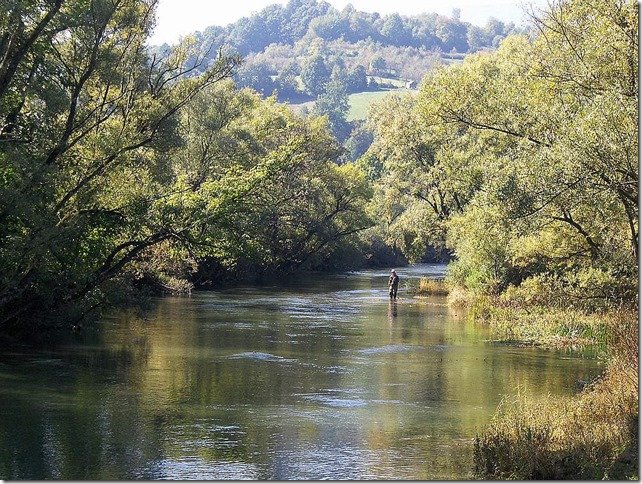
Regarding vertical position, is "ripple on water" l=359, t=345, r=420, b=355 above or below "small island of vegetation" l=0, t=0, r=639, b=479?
below

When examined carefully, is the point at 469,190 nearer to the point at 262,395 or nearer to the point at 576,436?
the point at 262,395

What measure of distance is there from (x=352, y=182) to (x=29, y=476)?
5385cm

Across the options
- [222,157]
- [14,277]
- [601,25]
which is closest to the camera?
[601,25]

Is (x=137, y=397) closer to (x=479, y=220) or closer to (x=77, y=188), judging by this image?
(x=77, y=188)

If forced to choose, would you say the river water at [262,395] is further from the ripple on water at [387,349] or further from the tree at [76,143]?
the tree at [76,143]

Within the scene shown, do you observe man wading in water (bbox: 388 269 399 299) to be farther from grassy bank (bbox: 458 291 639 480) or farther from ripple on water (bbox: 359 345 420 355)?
grassy bank (bbox: 458 291 639 480)

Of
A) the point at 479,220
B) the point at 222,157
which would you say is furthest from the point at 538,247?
the point at 222,157

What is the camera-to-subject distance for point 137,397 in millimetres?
20156

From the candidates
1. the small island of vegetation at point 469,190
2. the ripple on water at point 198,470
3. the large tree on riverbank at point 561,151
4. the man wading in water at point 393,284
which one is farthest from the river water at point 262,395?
the man wading in water at point 393,284

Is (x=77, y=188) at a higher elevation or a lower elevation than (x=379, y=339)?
higher

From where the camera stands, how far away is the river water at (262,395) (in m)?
15.0

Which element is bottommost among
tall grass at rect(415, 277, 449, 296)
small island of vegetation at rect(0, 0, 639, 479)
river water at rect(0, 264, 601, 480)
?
river water at rect(0, 264, 601, 480)

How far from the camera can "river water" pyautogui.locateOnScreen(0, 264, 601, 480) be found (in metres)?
15.0

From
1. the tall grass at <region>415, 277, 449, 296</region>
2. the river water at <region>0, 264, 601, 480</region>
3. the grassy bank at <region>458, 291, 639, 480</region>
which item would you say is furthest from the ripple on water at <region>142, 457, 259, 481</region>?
the tall grass at <region>415, 277, 449, 296</region>
